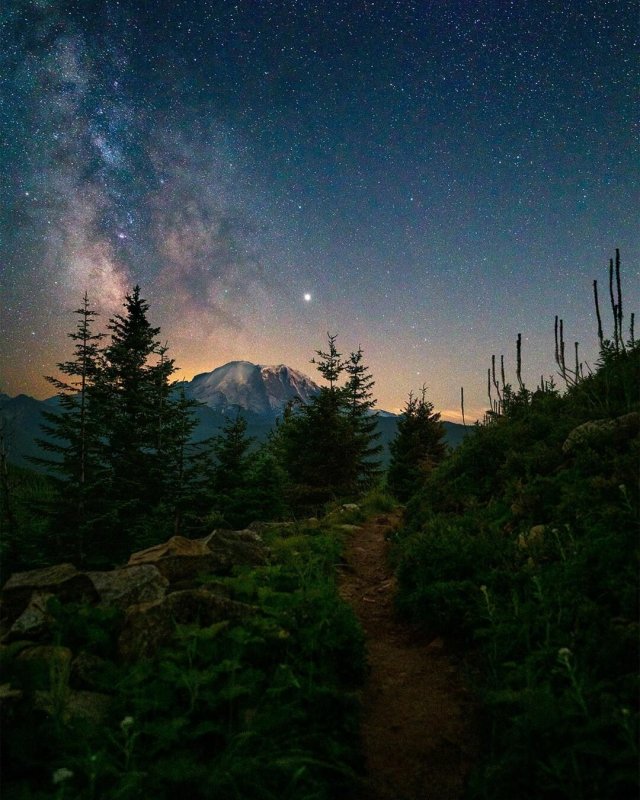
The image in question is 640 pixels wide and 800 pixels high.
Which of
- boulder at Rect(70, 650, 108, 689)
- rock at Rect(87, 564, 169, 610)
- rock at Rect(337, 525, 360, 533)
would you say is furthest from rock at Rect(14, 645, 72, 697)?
rock at Rect(337, 525, 360, 533)

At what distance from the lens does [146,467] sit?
19188mm

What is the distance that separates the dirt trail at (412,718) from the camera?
3057 mm

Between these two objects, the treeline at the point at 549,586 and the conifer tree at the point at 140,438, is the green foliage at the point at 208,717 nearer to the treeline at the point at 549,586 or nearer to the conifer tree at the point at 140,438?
the treeline at the point at 549,586

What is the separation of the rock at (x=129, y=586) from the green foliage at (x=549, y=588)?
11.6 feet

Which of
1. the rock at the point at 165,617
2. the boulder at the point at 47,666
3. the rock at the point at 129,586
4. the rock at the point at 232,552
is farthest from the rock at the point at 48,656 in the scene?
the rock at the point at 232,552

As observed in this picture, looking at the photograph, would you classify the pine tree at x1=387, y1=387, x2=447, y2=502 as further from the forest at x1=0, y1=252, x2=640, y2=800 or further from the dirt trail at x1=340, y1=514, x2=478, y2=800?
the dirt trail at x1=340, y1=514, x2=478, y2=800

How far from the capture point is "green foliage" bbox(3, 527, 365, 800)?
8.13 ft

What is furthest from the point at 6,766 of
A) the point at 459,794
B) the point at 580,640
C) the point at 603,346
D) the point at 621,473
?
the point at 603,346

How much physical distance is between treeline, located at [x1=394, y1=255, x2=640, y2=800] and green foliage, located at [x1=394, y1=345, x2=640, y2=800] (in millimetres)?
14

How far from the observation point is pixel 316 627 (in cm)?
408

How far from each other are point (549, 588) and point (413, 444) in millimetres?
19841

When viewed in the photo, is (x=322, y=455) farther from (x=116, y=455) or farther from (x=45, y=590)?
(x=45, y=590)

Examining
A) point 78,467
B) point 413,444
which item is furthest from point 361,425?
point 78,467

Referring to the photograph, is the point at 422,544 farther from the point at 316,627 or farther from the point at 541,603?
the point at 316,627
